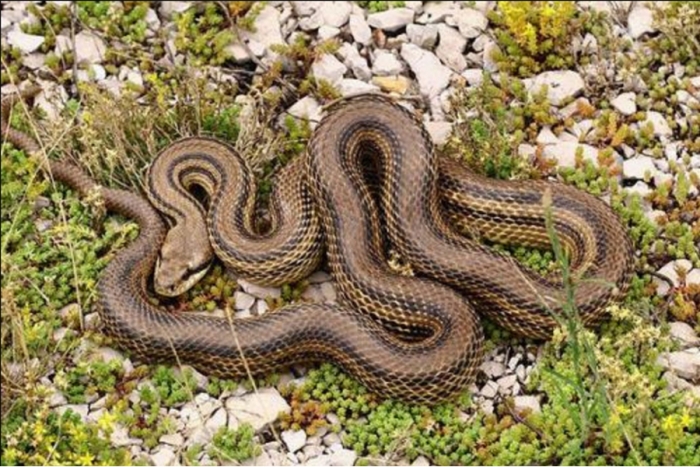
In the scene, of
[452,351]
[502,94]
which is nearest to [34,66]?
[502,94]

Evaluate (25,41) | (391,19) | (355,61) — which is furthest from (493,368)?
(25,41)

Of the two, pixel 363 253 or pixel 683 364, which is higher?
pixel 363 253

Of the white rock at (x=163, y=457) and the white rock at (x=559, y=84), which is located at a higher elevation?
the white rock at (x=559, y=84)

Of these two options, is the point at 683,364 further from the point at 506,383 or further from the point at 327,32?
the point at 327,32

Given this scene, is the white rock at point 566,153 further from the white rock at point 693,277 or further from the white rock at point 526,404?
the white rock at point 526,404

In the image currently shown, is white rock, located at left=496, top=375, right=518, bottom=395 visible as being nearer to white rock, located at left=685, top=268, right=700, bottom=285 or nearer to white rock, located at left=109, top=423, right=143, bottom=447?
white rock, located at left=685, top=268, right=700, bottom=285

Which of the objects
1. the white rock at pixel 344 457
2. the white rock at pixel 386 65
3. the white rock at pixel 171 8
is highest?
the white rock at pixel 171 8

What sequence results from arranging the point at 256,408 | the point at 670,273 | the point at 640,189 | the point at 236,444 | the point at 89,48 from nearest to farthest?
the point at 236,444 < the point at 256,408 < the point at 670,273 < the point at 640,189 < the point at 89,48

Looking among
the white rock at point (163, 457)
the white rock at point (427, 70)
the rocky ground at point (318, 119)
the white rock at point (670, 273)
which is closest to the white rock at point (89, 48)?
the rocky ground at point (318, 119)
